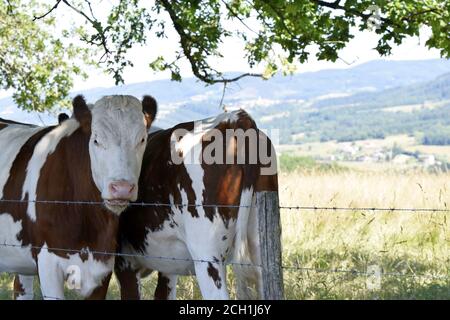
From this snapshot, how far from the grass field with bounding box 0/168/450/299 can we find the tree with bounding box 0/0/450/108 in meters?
1.95

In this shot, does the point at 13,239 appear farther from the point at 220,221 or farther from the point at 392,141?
the point at 392,141

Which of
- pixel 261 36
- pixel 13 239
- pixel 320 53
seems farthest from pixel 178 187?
pixel 261 36

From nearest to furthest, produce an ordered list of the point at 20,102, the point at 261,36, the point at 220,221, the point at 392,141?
the point at 220,221 < the point at 261,36 < the point at 20,102 < the point at 392,141

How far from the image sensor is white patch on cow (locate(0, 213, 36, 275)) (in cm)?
676

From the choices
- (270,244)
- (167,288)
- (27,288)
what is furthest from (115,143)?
(27,288)

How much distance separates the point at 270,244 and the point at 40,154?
3018 mm

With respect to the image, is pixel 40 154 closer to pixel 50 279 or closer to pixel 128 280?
pixel 50 279

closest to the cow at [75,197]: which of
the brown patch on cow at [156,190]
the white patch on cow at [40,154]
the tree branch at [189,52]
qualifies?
the white patch on cow at [40,154]

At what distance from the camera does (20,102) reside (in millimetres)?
16109

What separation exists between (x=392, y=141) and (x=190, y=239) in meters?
158

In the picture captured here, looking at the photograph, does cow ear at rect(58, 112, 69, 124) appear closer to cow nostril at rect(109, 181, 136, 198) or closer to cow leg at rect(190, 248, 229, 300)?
cow nostril at rect(109, 181, 136, 198)

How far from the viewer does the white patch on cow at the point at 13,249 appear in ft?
22.2

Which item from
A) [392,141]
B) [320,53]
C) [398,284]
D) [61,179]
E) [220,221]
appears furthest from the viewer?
[392,141]

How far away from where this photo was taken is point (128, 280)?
7133mm
